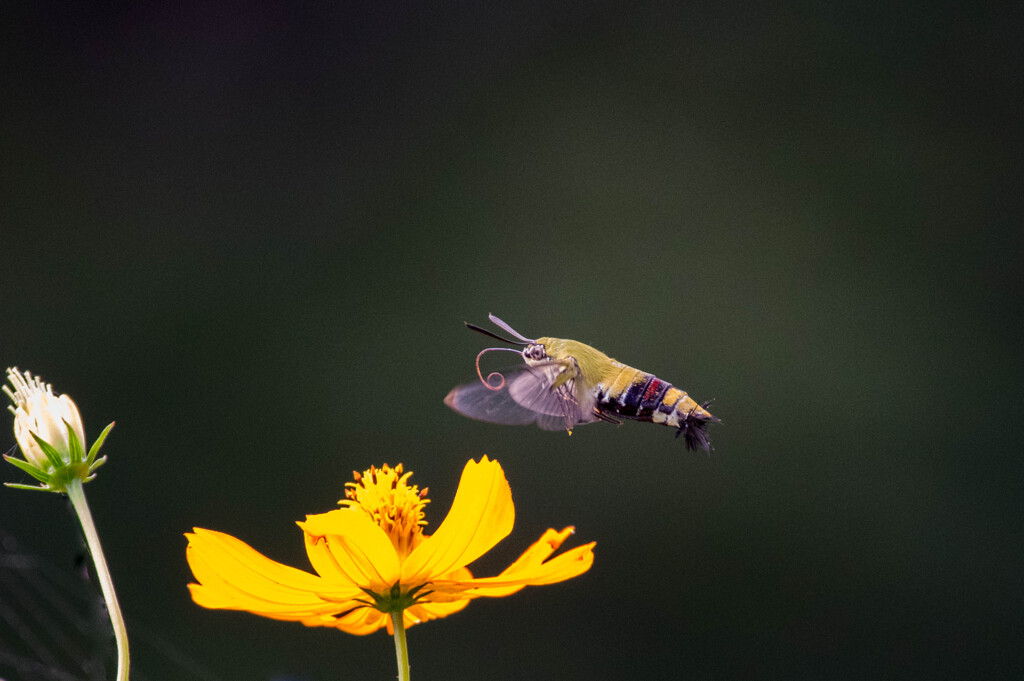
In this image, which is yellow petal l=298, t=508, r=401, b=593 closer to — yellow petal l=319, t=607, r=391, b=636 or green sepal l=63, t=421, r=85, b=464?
yellow petal l=319, t=607, r=391, b=636

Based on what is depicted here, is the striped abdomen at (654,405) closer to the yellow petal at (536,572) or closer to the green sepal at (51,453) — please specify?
the yellow petal at (536,572)

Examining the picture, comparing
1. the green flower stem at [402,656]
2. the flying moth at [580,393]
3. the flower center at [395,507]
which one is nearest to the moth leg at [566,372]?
the flying moth at [580,393]

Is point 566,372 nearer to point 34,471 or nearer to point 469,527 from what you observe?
point 469,527

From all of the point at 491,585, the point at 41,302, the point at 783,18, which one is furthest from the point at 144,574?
the point at 783,18

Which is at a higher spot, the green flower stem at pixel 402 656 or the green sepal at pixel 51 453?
the green sepal at pixel 51 453

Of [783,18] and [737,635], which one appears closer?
[737,635]

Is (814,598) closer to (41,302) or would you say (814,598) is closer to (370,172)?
(370,172)

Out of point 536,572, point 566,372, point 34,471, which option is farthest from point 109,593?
point 566,372
